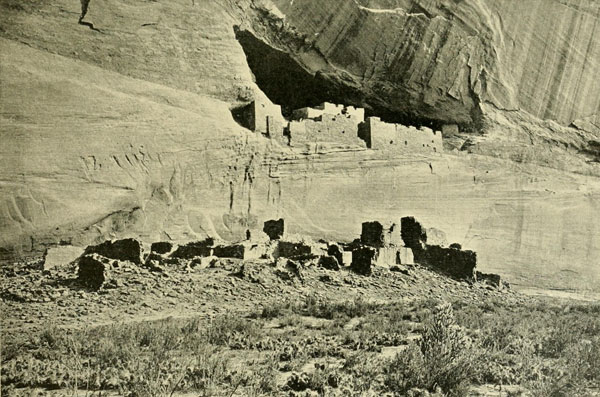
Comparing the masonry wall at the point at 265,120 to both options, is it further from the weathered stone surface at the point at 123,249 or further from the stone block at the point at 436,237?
the weathered stone surface at the point at 123,249

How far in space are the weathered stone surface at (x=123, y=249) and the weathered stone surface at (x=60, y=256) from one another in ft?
1.59

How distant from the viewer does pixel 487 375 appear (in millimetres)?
6789

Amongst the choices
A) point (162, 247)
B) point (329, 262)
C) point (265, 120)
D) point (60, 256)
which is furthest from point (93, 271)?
point (265, 120)

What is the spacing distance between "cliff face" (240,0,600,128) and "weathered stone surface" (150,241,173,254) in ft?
24.2

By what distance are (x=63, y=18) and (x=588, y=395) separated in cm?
1204

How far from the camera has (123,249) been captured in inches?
456

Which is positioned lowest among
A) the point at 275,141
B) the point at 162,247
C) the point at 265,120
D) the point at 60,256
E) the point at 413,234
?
the point at 60,256

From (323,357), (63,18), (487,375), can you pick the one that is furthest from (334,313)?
(63,18)

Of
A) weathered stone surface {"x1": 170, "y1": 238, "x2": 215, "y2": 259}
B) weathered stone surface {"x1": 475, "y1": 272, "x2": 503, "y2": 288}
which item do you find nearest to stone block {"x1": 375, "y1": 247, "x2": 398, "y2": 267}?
weathered stone surface {"x1": 475, "y1": 272, "x2": 503, "y2": 288}

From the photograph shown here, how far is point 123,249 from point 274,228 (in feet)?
13.1

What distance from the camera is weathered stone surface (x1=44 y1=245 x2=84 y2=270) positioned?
450 inches

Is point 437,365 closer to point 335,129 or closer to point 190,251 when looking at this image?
point 190,251

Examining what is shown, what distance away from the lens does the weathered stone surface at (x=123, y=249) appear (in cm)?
1146

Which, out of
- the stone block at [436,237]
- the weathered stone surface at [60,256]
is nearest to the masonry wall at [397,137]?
the stone block at [436,237]
